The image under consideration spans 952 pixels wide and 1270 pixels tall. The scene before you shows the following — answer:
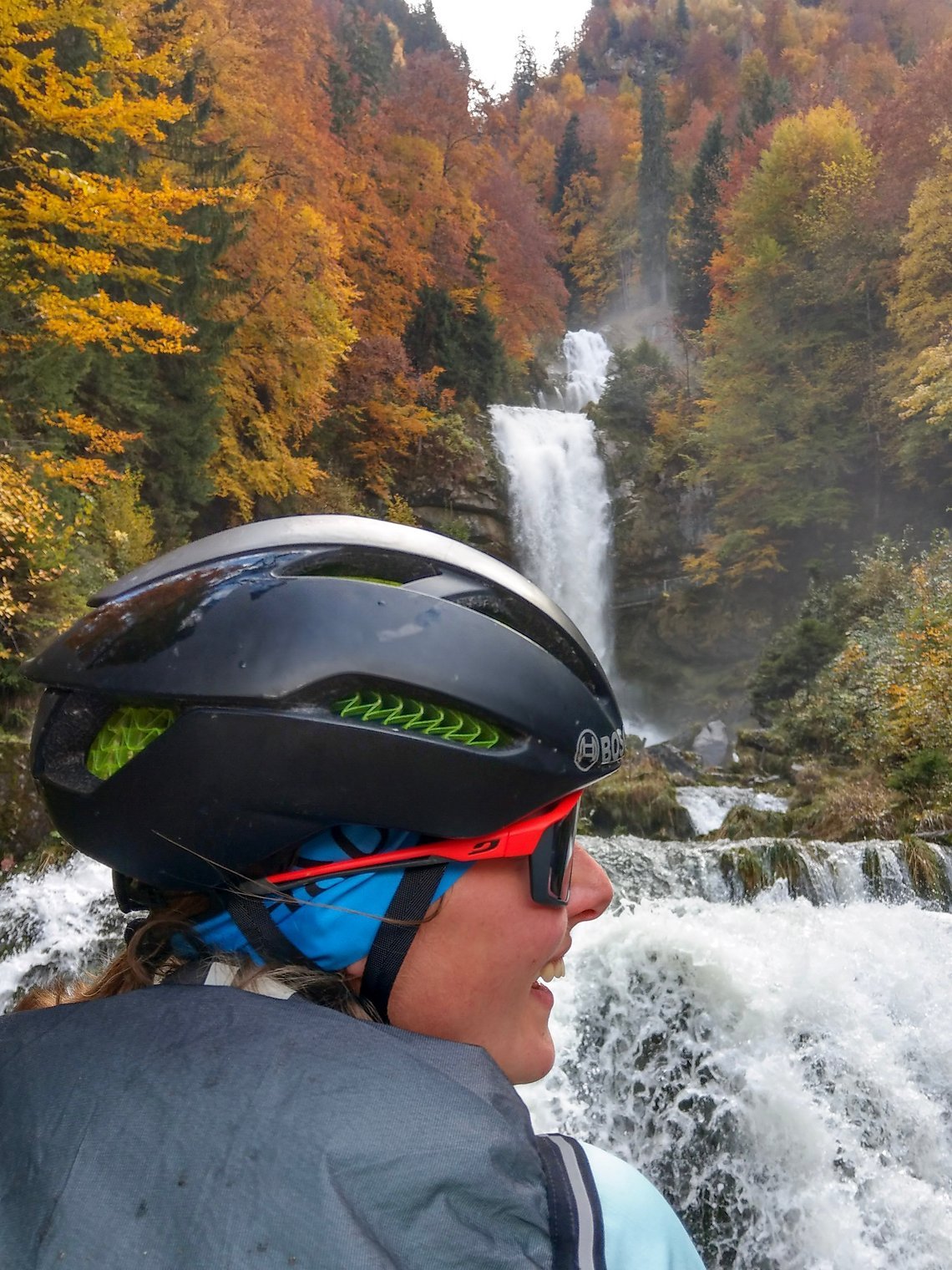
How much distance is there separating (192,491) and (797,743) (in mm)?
10598

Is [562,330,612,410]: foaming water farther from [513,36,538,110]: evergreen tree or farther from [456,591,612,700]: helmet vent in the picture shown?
[513,36,538,110]: evergreen tree

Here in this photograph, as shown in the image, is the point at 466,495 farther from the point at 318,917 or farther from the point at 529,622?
the point at 318,917

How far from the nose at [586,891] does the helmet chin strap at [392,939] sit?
0.27 metres

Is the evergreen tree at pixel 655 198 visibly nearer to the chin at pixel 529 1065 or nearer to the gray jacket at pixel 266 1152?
the chin at pixel 529 1065

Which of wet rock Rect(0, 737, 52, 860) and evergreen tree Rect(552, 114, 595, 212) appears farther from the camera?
evergreen tree Rect(552, 114, 595, 212)

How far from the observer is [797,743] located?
39.1 ft

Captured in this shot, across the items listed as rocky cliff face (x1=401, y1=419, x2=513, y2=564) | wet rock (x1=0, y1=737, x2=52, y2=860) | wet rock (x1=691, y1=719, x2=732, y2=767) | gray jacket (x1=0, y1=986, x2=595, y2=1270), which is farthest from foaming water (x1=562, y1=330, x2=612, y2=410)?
gray jacket (x1=0, y1=986, x2=595, y2=1270)

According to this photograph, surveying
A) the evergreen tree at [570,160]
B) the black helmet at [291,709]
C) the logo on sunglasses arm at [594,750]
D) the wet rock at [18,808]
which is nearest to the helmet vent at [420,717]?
the black helmet at [291,709]

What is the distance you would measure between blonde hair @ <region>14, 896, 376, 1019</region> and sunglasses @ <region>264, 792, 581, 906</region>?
4.0 inches

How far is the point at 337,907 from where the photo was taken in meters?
0.86

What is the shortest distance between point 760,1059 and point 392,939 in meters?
3.83

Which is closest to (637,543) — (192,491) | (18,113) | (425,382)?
(425,382)

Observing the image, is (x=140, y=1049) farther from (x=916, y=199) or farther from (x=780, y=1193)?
(x=916, y=199)

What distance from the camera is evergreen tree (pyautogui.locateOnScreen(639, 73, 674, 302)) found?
1612 inches
